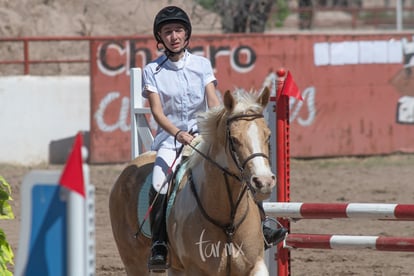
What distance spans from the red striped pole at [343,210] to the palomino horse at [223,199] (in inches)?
38.8

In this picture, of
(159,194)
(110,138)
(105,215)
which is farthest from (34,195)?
(110,138)

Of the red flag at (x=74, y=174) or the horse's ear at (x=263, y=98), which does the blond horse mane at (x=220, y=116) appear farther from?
the red flag at (x=74, y=174)

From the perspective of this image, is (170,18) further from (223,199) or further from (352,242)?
(352,242)

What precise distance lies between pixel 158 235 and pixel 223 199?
628 mm

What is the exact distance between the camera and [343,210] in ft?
22.7

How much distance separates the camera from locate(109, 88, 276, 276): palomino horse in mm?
5668

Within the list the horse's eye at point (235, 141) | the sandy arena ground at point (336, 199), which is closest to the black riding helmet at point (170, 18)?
the horse's eye at point (235, 141)

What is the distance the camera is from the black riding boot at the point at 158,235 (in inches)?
246

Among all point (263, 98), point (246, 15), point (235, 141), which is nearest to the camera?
point (235, 141)

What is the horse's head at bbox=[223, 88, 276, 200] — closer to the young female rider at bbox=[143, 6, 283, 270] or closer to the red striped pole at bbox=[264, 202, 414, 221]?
the young female rider at bbox=[143, 6, 283, 270]

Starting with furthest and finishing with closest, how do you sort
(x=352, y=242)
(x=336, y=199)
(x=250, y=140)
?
(x=336, y=199) → (x=352, y=242) → (x=250, y=140)

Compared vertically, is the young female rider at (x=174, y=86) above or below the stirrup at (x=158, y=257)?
above

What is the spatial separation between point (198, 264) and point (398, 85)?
12.0 m

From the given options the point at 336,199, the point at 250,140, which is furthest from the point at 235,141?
the point at 336,199
